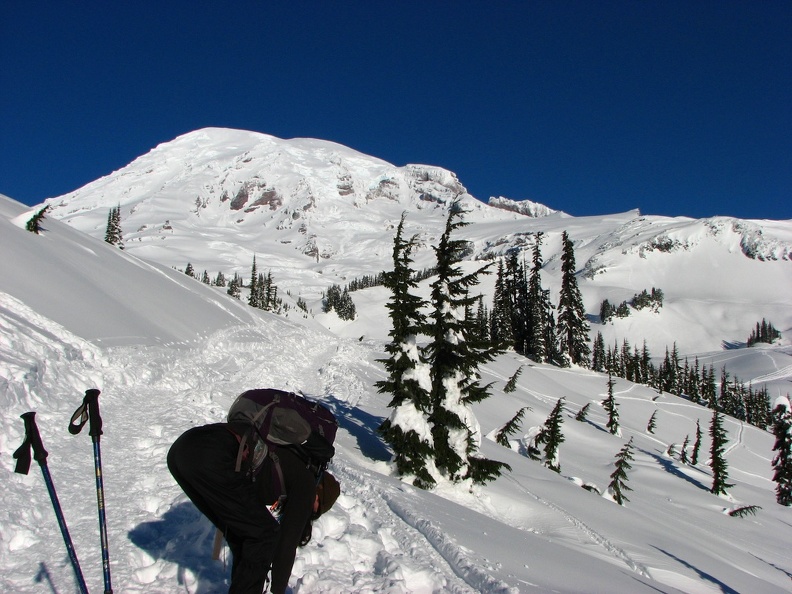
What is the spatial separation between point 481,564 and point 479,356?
916 cm

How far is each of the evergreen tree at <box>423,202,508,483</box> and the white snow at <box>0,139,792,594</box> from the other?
801mm

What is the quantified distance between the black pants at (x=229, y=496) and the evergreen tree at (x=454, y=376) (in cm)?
1074

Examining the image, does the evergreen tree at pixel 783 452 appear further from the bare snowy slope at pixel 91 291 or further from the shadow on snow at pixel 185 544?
the shadow on snow at pixel 185 544

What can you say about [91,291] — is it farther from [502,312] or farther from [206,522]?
[502,312]

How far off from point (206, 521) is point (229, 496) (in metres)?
2.49

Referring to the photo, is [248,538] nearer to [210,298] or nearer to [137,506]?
[137,506]

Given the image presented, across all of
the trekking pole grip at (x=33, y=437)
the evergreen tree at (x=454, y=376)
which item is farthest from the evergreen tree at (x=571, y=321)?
the trekking pole grip at (x=33, y=437)

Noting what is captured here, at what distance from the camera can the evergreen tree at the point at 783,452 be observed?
127 ft

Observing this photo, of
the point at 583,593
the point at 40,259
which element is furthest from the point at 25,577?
the point at 40,259

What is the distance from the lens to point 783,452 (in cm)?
4022

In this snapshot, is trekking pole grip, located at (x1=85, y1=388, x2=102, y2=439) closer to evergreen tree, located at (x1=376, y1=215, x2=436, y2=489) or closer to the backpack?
the backpack

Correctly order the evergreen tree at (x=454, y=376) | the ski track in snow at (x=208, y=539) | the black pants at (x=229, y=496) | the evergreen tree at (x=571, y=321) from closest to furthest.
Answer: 1. the black pants at (x=229, y=496)
2. the ski track in snow at (x=208, y=539)
3. the evergreen tree at (x=454, y=376)
4. the evergreen tree at (x=571, y=321)

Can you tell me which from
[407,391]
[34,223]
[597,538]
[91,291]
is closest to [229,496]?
[407,391]

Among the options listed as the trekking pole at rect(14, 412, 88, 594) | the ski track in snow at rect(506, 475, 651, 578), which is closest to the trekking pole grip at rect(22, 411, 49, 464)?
the trekking pole at rect(14, 412, 88, 594)
